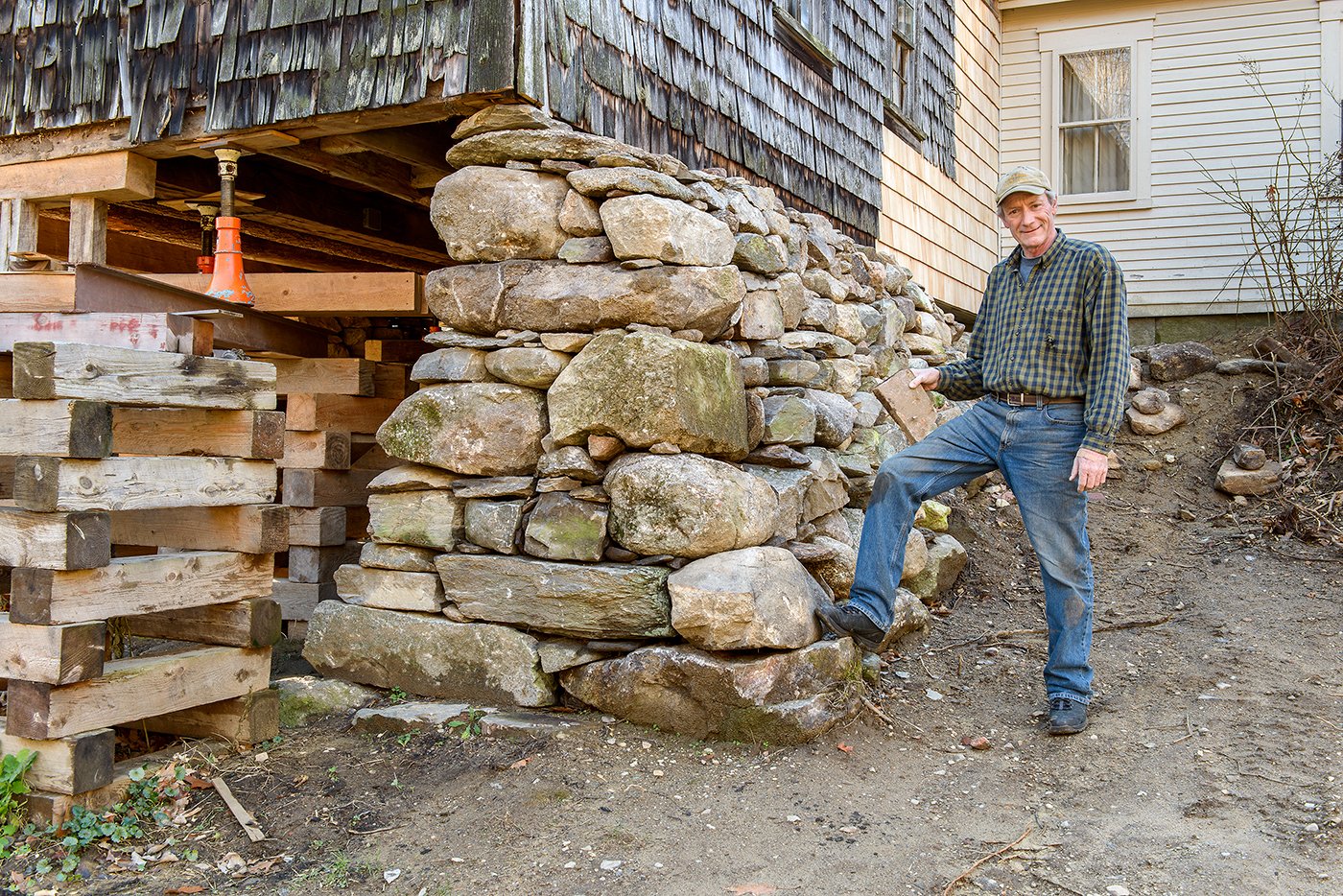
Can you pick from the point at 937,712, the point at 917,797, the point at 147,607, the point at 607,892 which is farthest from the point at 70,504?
the point at 937,712

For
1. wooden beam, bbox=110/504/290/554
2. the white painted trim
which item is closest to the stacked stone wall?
wooden beam, bbox=110/504/290/554

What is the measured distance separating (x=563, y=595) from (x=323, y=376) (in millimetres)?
2743

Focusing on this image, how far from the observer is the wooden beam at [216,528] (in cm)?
399

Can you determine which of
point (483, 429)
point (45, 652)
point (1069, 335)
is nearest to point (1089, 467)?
point (1069, 335)

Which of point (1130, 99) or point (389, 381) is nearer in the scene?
point (389, 381)

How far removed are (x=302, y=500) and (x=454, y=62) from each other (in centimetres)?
281

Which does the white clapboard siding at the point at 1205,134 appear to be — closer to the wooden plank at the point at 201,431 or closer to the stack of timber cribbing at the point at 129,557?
the wooden plank at the point at 201,431

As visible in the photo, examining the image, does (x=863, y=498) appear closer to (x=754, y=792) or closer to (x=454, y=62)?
(x=754, y=792)

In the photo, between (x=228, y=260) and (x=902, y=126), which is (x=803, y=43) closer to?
Answer: (x=902, y=126)

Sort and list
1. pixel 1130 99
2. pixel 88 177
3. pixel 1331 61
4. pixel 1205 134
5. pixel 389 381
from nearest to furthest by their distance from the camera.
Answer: pixel 88 177 < pixel 389 381 < pixel 1331 61 < pixel 1205 134 < pixel 1130 99

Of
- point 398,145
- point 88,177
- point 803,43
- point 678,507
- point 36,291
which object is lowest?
point 678,507

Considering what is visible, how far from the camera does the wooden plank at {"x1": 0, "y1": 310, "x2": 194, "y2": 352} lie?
3852mm

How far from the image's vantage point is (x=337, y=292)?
550 centimetres

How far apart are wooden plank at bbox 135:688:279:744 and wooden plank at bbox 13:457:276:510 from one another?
0.76 metres
